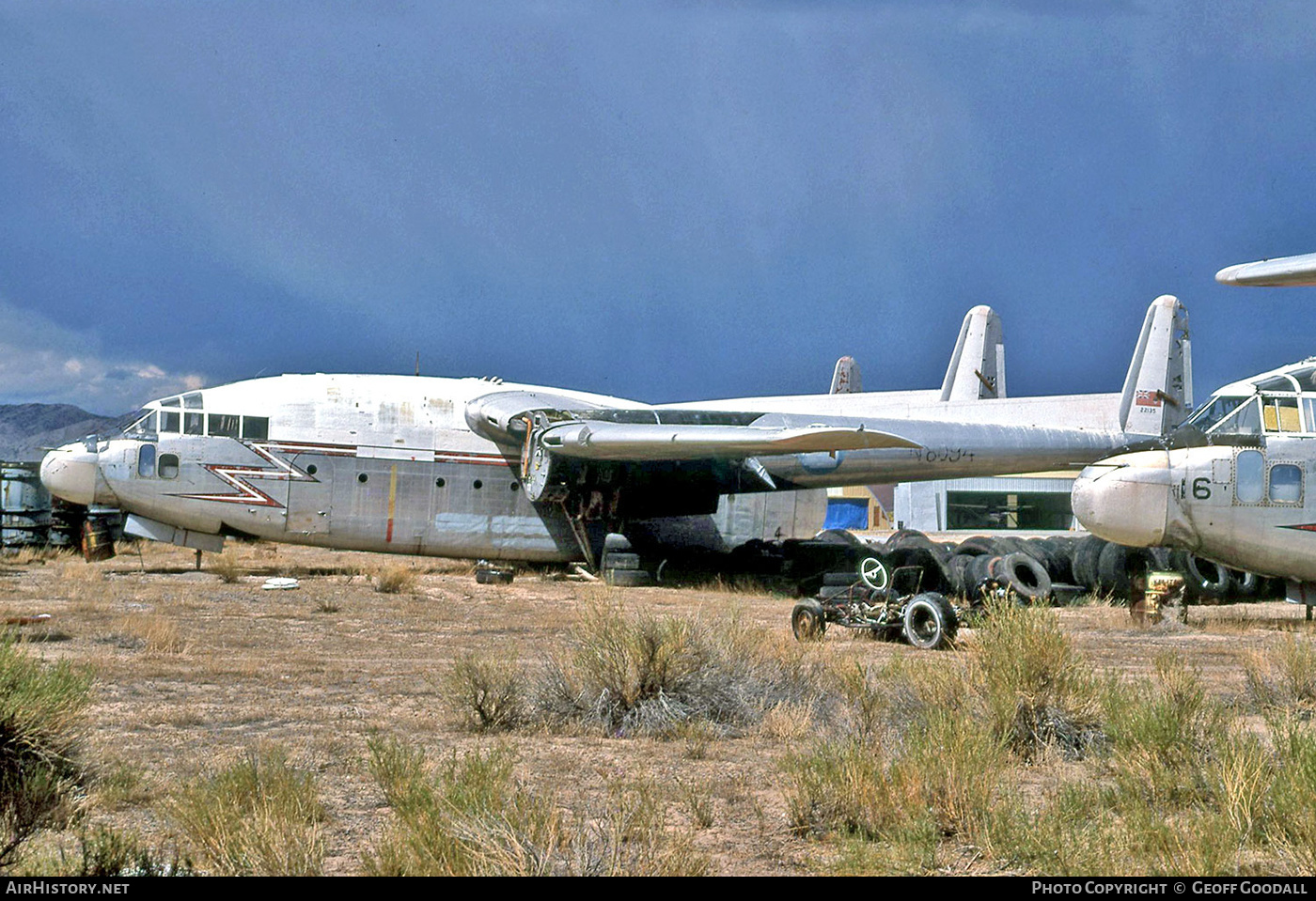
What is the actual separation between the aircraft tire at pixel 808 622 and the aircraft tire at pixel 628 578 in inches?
355

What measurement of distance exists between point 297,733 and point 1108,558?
618 inches

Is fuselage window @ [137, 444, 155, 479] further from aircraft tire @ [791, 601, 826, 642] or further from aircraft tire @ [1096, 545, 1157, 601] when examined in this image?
aircraft tire @ [1096, 545, 1157, 601]

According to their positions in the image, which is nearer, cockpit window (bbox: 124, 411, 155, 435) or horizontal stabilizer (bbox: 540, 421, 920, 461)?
horizontal stabilizer (bbox: 540, 421, 920, 461)

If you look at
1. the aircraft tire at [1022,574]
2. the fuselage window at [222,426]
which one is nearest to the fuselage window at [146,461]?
the fuselage window at [222,426]

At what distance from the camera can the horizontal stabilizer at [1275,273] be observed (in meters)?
8.88

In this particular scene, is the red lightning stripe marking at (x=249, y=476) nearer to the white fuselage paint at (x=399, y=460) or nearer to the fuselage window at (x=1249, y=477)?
the white fuselage paint at (x=399, y=460)

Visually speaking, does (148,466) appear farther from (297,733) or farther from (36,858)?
(36,858)

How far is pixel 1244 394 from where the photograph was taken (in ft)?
44.7

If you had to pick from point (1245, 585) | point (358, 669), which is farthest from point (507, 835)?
point (1245, 585)

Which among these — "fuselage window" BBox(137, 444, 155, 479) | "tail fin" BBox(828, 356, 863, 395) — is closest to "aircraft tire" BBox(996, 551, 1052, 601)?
"fuselage window" BBox(137, 444, 155, 479)

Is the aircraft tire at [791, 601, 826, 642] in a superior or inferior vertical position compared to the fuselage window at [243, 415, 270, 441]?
inferior

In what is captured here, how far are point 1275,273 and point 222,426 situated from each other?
18314mm

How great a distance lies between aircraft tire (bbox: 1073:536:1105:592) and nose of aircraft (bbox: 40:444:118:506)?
1802 cm

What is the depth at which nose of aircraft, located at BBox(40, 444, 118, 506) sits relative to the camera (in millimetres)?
20234
